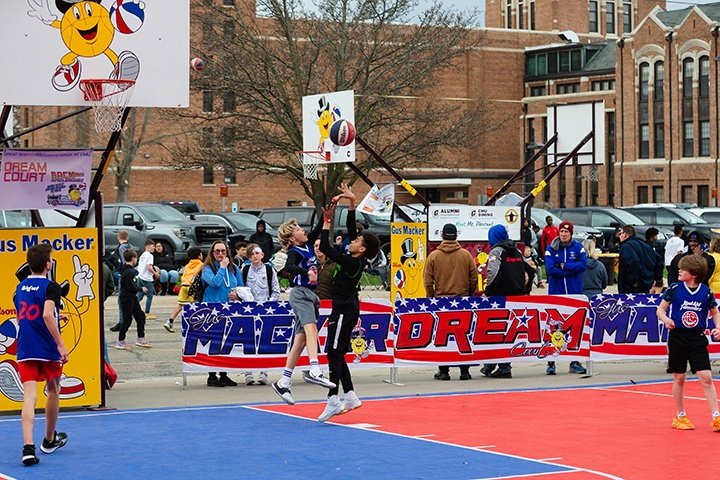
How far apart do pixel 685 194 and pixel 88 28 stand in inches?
2582

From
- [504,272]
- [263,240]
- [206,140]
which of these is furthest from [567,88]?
[504,272]

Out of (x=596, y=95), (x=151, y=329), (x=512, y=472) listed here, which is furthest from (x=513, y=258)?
(x=596, y=95)

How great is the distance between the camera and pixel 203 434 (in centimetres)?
1200

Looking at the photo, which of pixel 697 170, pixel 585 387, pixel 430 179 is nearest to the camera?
pixel 585 387

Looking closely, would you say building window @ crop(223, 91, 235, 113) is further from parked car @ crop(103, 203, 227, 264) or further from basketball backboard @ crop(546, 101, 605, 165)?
basketball backboard @ crop(546, 101, 605, 165)

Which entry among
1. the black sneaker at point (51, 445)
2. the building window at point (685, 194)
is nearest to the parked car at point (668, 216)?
the building window at point (685, 194)

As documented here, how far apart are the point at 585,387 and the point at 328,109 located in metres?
12.6

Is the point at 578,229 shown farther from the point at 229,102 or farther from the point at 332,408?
the point at 332,408

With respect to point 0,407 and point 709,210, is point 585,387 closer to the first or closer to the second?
point 0,407

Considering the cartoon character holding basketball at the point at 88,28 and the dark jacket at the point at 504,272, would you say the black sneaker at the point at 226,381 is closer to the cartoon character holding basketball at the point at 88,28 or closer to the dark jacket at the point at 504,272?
the dark jacket at the point at 504,272

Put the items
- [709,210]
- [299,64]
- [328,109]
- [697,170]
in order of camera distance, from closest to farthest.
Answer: [328,109], [299,64], [709,210], [697,170]

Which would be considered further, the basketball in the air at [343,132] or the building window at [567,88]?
the building window at [567,88]

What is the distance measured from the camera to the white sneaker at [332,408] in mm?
12477

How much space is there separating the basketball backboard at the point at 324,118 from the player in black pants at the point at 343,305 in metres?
13.6
